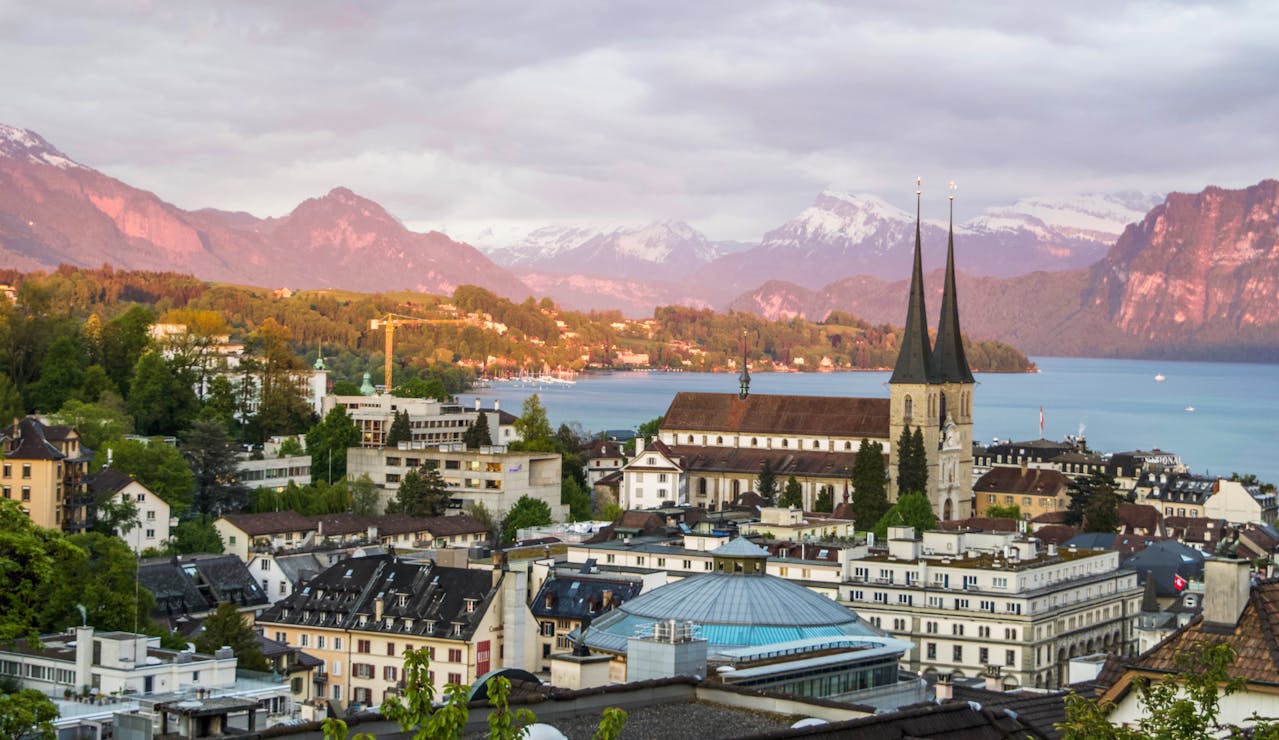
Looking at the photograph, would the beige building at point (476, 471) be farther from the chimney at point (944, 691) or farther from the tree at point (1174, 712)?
the tree at point (1174, 712)

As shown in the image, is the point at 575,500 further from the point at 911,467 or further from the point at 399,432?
the point at 911,467

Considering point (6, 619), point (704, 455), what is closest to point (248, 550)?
point (6, 619)

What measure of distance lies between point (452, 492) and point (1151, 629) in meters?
29.5

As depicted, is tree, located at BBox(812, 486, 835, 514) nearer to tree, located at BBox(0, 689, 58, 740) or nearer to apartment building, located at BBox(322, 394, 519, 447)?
apartment building, located at BBox(322, 394, 519, 447)

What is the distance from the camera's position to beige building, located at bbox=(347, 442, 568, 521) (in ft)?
235

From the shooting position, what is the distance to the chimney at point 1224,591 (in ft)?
46.8

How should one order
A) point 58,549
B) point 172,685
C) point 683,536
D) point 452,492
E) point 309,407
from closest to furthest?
point 172,685
point 58,549
point 683,536
point 452,492
point 309,407

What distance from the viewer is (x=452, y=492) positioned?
72.2 m

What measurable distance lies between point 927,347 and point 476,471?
2059cm

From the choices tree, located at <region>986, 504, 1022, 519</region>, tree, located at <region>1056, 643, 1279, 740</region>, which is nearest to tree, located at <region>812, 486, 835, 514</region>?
tree, located at <region>986, 504, 1022, 519</region>

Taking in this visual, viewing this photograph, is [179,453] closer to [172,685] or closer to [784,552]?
[784,552]

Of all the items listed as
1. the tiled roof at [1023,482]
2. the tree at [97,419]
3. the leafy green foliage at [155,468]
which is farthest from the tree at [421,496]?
the tiled roof at [1023,482]

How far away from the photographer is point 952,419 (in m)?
82.8

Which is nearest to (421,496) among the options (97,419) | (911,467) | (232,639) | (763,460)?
(97,419)
